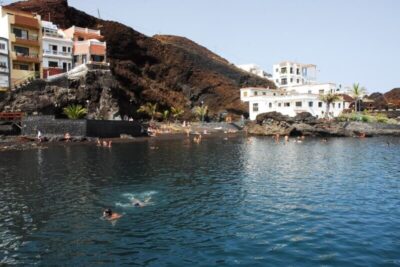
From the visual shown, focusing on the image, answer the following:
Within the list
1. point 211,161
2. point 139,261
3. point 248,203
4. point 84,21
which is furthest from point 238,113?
point 139,261

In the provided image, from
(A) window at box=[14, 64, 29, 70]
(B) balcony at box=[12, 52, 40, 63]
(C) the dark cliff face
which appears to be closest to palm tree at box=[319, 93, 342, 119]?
(C) the dark cliff face

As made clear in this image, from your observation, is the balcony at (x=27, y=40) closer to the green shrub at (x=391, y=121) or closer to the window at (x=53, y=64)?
the window at (x=53, y=64)

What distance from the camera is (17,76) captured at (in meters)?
82.5

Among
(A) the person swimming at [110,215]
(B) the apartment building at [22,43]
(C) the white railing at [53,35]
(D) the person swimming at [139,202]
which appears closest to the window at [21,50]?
(B) the apartment building at [22,43]

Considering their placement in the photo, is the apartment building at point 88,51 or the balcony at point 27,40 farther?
the apartment building at point 88,51

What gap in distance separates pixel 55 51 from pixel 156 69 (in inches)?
1406

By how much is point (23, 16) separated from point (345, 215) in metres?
84.6

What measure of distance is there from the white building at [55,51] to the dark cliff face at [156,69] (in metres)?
13.3

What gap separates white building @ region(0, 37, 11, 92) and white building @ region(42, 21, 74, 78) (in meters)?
8.37

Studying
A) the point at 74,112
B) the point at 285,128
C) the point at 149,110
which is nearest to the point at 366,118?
the point at 285,128

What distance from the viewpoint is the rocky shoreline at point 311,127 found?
8712 centimetres

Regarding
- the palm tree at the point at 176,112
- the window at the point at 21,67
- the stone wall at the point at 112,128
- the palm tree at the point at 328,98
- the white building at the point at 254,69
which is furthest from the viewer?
the white building at the point at 254,69

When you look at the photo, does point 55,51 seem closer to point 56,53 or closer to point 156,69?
point 56,53

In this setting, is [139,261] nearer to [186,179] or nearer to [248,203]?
[248,203]
